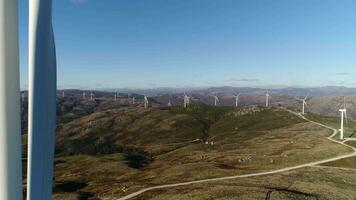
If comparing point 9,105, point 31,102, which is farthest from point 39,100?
point 9,105

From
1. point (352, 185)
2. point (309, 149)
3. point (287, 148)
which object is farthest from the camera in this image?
point (287, 148)

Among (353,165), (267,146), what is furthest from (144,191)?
(267,146)

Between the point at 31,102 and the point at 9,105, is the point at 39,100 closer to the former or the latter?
the point at 31,102

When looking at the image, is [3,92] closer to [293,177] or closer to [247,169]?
[293,177]

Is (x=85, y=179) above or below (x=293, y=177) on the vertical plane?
below

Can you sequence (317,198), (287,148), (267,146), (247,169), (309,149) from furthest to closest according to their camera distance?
(267,146) < (287,148) < (309,149) < (247,169) < (317,198)

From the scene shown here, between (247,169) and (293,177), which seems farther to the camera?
(247,169)

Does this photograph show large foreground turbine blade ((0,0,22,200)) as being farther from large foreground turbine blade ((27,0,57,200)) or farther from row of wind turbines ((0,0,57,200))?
large foreground turbine blade ((27,0,57,200))
